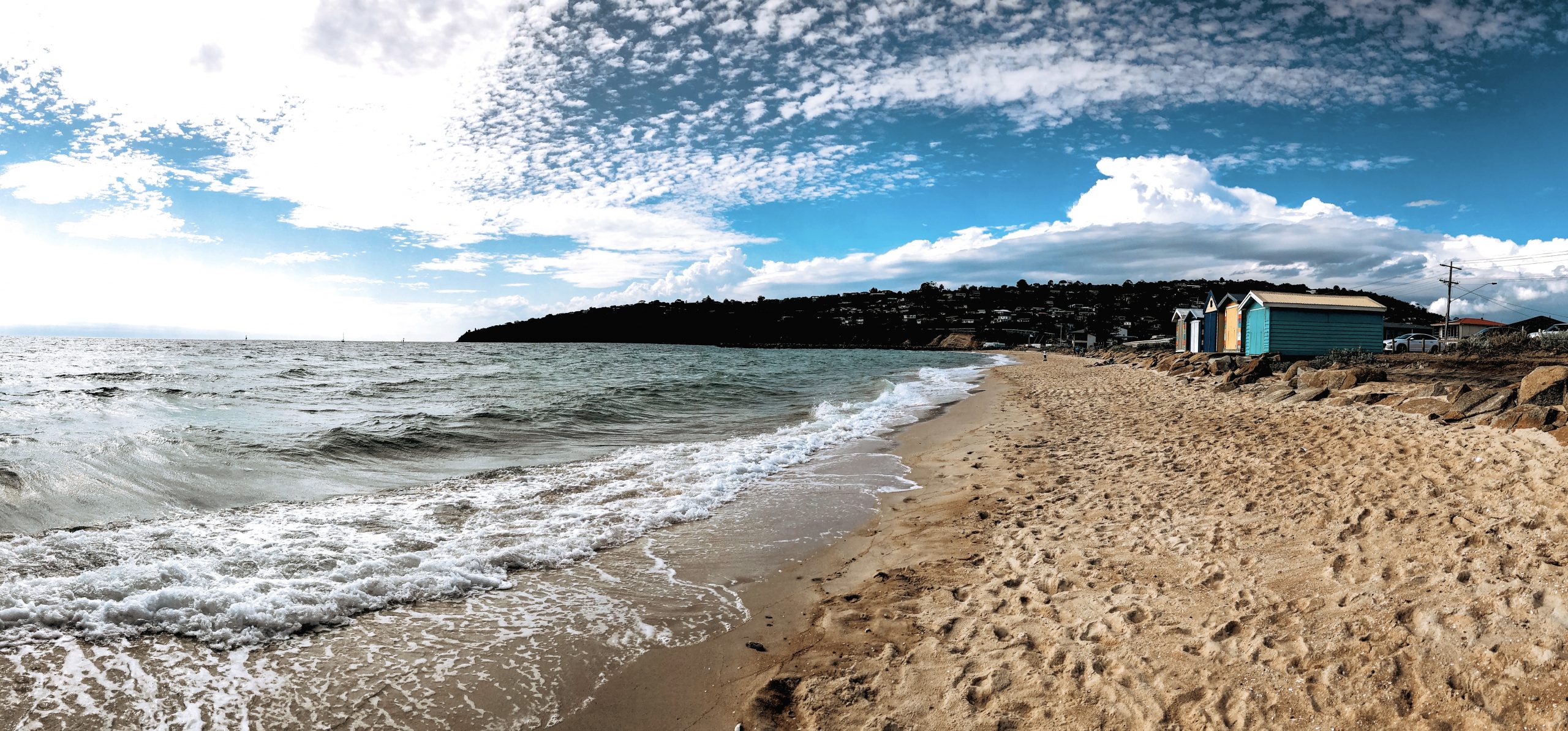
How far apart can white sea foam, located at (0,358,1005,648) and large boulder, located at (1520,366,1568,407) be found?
1004cm

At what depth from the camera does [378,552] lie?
19.8ft

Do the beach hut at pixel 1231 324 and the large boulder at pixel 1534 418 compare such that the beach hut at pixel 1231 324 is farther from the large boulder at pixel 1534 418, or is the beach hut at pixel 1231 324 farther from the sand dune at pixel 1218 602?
the sand dune at pixel 1218 602

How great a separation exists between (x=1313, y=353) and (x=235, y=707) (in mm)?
36134

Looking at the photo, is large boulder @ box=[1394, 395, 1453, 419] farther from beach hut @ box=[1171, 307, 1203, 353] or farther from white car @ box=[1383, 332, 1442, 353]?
beach hut @ box=[1171, 307, 1203, 353]

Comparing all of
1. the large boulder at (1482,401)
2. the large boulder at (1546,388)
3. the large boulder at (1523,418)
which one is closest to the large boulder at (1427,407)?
the large boulder at (1482,401)

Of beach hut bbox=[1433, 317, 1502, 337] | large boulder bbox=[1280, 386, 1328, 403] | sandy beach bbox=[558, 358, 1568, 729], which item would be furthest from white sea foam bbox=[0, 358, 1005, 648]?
beach hut bbox=[1433, 317, 1502, 337]

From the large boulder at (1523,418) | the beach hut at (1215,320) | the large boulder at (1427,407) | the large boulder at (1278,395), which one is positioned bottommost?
the large boulder at (1278,395)

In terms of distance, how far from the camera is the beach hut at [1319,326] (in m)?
28.8

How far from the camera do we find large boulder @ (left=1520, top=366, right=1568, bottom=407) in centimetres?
870

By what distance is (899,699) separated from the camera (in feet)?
12.0

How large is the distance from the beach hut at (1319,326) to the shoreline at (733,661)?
29852 millimetres

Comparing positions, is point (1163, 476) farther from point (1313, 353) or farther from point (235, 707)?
point (1313, 353)

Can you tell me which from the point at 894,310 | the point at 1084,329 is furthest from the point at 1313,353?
the point at 894,310

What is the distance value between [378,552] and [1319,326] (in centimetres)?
3513
